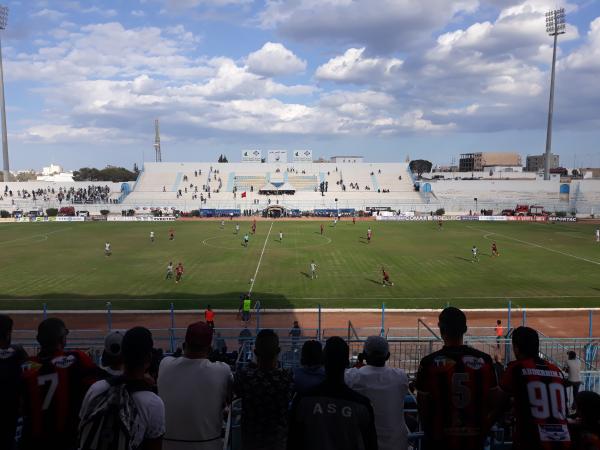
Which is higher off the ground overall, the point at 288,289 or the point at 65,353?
the point at 65,353

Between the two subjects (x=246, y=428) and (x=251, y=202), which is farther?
(x=251, y=202)

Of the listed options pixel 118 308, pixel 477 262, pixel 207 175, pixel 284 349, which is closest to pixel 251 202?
pixel 207 175

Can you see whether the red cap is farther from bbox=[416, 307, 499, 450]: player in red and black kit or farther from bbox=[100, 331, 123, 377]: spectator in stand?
bbox=[416, 307, 499, 450]: player in red and black kit

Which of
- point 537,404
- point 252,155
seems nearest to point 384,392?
point 537,404

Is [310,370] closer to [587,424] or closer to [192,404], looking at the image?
[192,404]

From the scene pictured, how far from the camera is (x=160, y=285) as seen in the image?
26.7m

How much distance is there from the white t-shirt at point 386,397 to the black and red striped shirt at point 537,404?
967 mm

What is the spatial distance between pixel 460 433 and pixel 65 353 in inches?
147

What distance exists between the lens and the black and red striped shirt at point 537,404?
13.3 feet

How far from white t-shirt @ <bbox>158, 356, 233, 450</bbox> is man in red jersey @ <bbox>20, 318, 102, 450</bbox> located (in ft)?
2.28

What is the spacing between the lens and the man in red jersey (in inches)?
162

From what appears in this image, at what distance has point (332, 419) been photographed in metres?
3.60

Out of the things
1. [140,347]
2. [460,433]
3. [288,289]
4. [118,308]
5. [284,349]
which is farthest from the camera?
[288,289]

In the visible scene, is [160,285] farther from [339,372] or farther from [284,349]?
[339,372]
